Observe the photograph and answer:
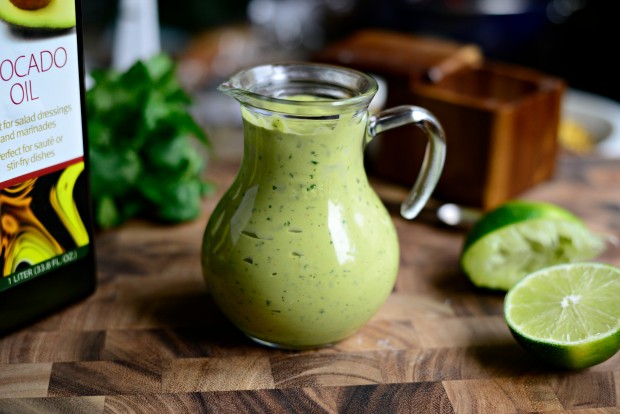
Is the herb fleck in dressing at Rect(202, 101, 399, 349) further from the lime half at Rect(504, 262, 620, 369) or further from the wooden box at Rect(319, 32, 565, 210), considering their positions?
the wooden box at Rect(319, 32, 565, 210)

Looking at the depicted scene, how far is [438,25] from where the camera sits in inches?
81.5

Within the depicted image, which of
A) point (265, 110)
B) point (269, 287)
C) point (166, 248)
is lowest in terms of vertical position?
point (166, 248)

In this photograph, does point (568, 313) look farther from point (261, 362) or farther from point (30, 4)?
point (30, 4)

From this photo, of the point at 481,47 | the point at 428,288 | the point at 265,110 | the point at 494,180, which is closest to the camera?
the point at 265,110

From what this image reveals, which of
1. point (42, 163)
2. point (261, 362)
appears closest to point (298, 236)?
point (261, 362)

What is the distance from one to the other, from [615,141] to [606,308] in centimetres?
78

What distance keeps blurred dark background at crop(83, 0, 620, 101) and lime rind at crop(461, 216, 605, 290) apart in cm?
111

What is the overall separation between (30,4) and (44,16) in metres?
0.02

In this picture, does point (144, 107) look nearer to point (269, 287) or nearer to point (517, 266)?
point (269, 287)

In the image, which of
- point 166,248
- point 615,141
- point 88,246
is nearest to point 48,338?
point 88,246

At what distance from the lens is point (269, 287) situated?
31.5 inches

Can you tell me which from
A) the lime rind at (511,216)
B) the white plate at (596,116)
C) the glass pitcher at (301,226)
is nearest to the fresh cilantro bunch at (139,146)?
the glass pitcher at (301,226)

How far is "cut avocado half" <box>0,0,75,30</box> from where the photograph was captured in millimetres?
754

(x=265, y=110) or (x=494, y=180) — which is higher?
(x=265, y=110)
